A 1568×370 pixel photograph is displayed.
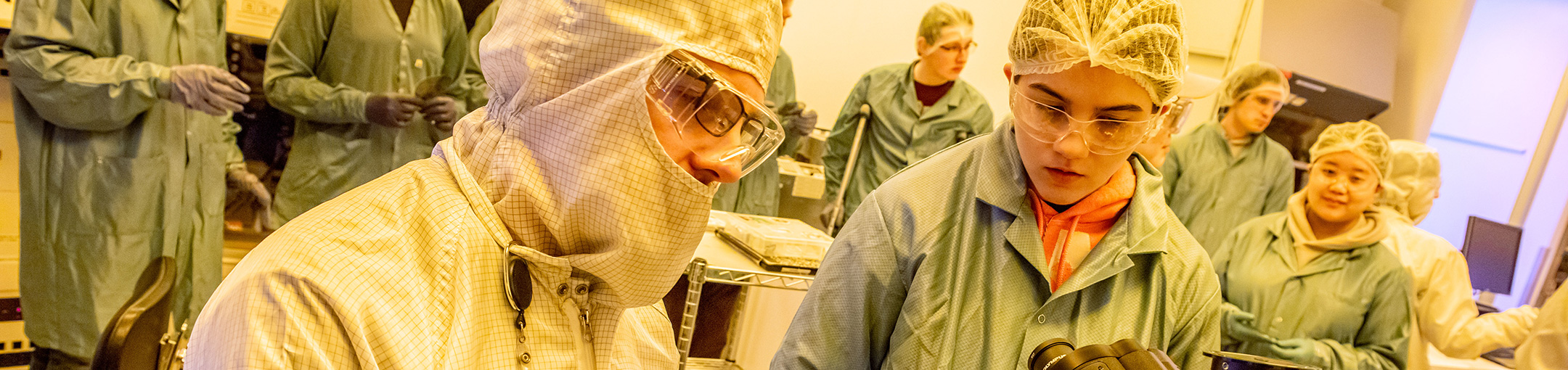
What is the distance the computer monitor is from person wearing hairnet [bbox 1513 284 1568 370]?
1267 mm

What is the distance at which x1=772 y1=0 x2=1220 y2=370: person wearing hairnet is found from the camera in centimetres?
131

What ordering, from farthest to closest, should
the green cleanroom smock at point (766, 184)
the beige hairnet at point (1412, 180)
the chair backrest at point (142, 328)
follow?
the green cleanroom smock at point (766, 184) < the beige hairnet at point (1412, 180) < the chair backrest at point (142, 328)

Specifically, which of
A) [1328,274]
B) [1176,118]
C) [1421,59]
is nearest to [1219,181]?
[1328,274]

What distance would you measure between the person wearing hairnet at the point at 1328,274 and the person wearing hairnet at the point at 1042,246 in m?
1.39

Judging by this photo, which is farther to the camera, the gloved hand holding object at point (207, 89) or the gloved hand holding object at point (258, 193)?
the gloved hand holding object at point (258, 193)

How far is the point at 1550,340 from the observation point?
3133mm

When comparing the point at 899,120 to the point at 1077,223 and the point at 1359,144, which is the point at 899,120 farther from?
the point at 1077,223

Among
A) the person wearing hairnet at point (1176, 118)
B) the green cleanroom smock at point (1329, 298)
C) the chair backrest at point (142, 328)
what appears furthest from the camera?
the green cleanroom smock at point (1329, 298)

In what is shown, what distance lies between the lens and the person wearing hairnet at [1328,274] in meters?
2.42

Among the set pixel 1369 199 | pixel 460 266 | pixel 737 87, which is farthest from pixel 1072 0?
pixel 1369 199

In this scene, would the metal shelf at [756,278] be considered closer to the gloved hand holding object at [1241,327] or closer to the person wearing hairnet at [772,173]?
the gloved hand holding object at [1241,327]

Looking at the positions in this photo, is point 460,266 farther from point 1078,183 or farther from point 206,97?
point 206,97

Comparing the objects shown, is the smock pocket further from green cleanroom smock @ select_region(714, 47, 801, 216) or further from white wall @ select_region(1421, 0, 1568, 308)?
white wall @ select_region(1421, 0, 1568, 308)

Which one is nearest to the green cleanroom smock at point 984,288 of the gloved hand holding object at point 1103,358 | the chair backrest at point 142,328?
the gloved hand holding object at point 1103,358
